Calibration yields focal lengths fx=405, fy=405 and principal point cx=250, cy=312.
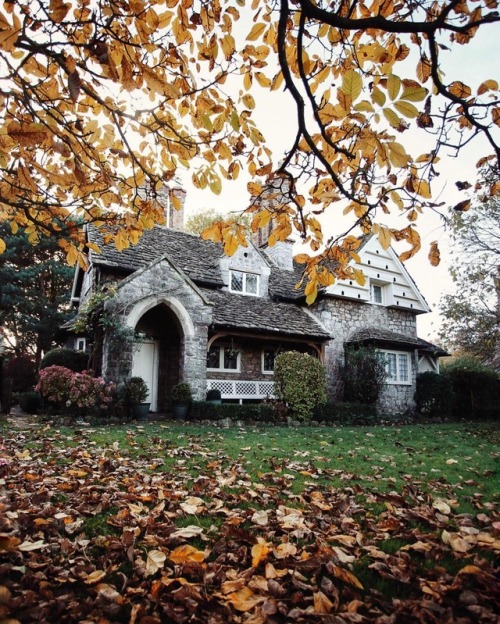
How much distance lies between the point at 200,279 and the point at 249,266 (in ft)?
8.74

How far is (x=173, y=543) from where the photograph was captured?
2.73 m

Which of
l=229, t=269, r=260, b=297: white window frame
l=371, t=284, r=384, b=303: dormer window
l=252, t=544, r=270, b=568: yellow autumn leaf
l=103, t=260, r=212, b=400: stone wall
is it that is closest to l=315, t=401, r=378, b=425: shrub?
l=103, t=260, r=212, b=400: stone wall

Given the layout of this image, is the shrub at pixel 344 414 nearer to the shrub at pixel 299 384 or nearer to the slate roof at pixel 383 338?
the shrub at pixel 299 384

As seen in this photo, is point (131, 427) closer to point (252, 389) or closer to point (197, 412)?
point (197, 412)

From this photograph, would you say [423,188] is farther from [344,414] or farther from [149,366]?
[149,366]

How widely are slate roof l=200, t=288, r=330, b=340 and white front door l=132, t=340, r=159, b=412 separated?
2.59 metres

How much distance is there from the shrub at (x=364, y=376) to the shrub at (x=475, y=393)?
423 centimetres

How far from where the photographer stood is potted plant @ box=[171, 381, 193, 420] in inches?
472

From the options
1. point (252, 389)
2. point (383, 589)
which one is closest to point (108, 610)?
point (383, 589)

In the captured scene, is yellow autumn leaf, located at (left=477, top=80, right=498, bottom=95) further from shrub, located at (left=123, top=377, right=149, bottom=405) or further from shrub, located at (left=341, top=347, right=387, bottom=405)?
shrub, located at (left=341, top=347, right=387, bottom=405)

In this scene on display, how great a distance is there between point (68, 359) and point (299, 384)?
8.63 m

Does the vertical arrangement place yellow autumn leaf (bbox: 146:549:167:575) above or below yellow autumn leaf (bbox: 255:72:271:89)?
below

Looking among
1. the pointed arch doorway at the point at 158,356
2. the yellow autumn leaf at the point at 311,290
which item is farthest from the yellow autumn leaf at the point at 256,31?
the pointed arch doorway at the point at 158,356

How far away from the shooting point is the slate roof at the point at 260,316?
15.0 meters
